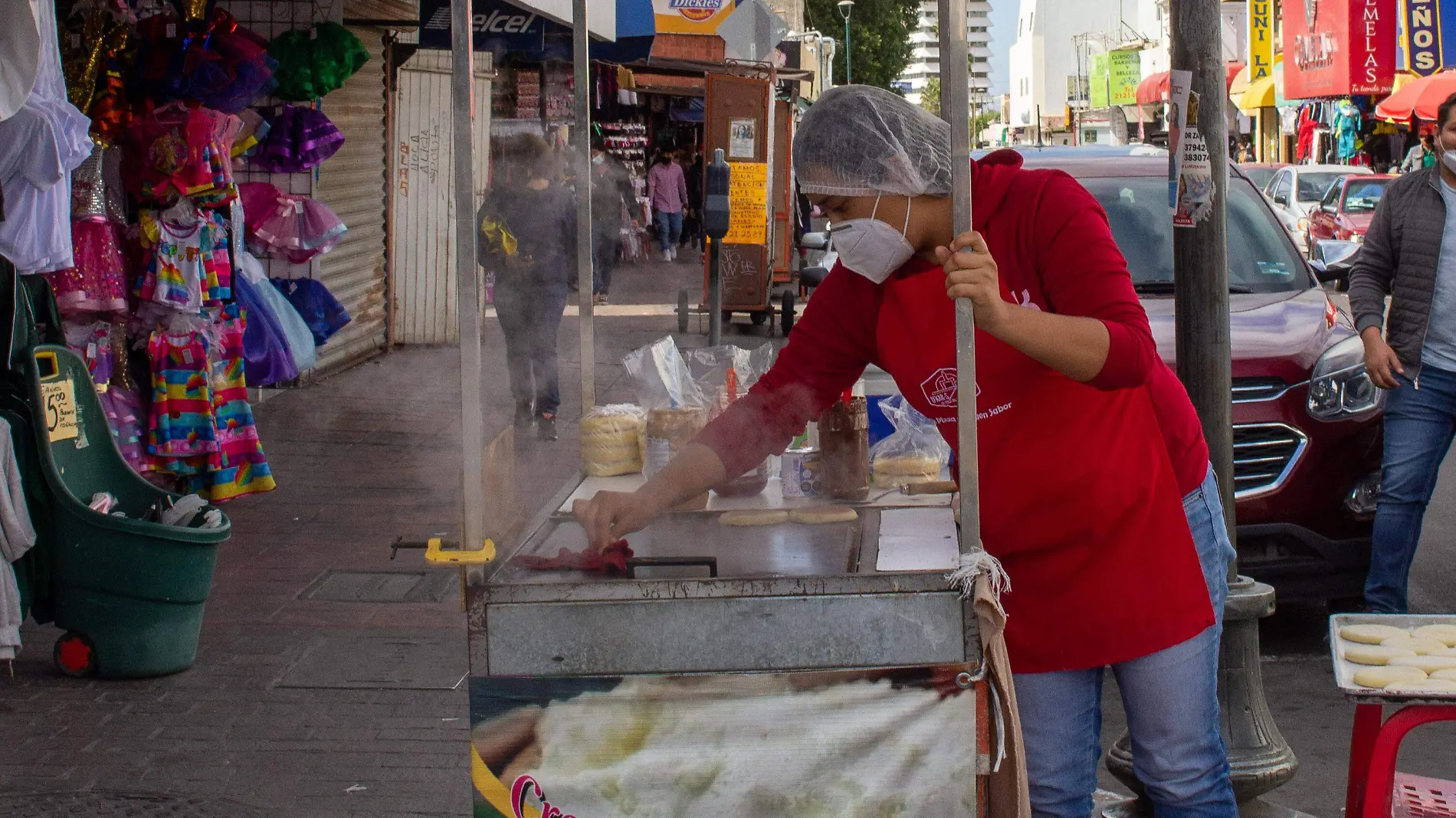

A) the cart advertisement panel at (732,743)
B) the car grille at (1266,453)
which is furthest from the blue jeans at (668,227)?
the cart advertisement panel at (732,743)

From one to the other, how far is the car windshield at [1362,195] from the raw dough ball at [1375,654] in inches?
665

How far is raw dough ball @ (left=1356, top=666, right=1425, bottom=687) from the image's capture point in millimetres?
2703

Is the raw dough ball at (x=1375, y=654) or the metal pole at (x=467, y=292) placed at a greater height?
the metal pole at (x=467, y=292)

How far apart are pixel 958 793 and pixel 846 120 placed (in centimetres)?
112

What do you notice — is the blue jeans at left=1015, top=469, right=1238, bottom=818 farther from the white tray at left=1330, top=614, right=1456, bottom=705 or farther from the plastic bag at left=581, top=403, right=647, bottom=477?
the plastic bag at left=581, top=403, right=647, bottom=477

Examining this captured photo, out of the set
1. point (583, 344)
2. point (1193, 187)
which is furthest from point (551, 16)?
point (1193, 187)

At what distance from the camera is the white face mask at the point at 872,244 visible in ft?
7.93

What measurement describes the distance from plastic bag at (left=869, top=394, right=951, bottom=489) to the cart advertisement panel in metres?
1.20

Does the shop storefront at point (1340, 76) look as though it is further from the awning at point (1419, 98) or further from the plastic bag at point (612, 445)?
the plastic bag at point (612, 445)

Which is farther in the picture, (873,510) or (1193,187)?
(1193,187)

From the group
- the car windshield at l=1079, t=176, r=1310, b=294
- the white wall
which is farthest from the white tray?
the white wall

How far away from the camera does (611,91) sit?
14.2 m

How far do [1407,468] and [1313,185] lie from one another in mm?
17828

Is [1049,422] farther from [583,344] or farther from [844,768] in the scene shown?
[583,344]
